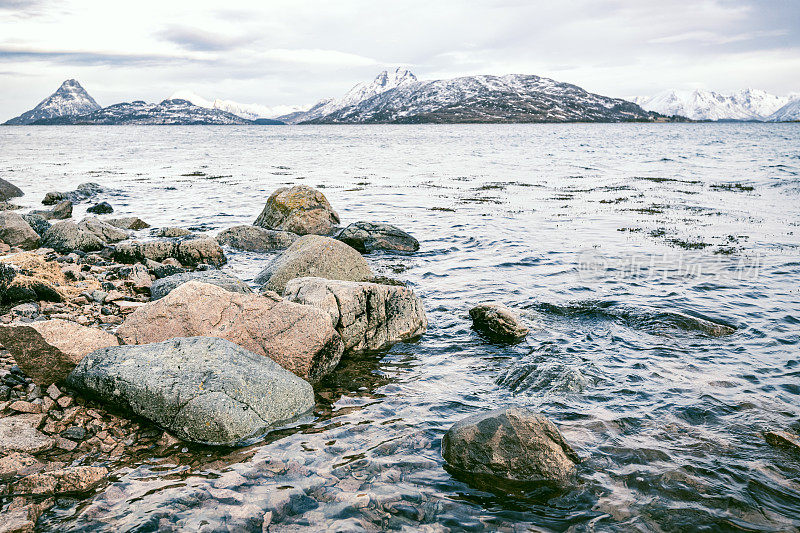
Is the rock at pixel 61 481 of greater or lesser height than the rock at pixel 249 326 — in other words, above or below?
below

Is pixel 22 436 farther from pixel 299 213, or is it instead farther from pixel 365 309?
pixel 299 213

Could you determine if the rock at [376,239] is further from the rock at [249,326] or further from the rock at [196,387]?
the rock at [196,387]

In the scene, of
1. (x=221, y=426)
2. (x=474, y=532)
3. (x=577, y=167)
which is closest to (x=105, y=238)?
(x=221, y=426)

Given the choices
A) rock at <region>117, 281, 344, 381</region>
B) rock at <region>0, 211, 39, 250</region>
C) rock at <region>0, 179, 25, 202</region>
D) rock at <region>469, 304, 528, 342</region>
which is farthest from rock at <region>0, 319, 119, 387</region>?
rock at <region>0, 179, 25, 202</region>

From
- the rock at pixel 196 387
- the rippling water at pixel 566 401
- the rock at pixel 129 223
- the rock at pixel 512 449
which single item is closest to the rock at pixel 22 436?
the rock at pixel 196 387

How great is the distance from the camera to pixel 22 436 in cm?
634

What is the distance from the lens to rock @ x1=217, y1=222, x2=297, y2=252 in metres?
18.9

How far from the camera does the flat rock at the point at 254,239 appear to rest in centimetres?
1893

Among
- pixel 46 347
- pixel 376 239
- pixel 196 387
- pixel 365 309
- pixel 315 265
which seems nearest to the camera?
pixel 196 387

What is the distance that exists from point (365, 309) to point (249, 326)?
8.24 ft

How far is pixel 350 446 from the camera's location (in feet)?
22.3

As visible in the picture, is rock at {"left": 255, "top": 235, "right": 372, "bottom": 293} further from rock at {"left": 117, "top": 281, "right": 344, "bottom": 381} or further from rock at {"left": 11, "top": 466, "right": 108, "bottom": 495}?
rock at {"left": 11, "top": 466, "right": 108, "bottom": 495}

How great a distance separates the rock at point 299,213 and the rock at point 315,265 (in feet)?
22.3

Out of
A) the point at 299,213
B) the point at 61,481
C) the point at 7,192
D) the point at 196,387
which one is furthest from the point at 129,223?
the point at 61,481
